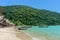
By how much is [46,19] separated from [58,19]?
13.3 meters

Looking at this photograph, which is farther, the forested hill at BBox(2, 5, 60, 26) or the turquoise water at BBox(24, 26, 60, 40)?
the forested hill at BBox(2, 5, 60, 26)

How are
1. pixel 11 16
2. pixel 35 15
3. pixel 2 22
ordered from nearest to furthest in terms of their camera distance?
pixel 2 22 → pixel 11 16 → pixel 35 15

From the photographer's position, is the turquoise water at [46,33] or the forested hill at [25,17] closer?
the turquoise water at [46,33]

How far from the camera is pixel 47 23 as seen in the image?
114 meters

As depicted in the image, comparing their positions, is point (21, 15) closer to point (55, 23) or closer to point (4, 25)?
point (55, 23)

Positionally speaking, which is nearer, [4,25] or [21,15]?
[4,25]

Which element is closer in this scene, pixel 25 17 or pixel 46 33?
pixel 46 33

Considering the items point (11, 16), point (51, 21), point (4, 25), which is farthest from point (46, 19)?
point (4, 25)

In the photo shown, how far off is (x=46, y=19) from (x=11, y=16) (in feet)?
108

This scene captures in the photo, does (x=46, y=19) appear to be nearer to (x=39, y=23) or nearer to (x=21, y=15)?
(x=39, y=23)

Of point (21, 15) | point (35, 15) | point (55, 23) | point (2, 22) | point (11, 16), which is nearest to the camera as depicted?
point (2, 22)

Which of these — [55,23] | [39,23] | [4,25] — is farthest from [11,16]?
[4,25]

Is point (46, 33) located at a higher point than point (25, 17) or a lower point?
higher

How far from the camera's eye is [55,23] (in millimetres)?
119688
